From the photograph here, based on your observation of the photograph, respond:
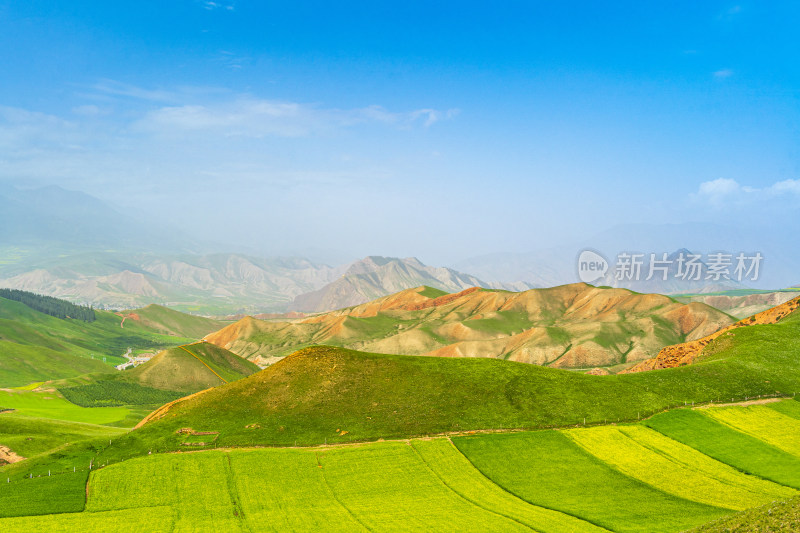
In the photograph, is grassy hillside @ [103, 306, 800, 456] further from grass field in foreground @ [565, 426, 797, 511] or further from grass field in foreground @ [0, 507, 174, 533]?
grass field in foreground @ [0, 507, 174, 533]

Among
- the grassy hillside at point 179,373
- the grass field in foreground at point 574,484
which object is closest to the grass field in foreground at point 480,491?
the grass field in foreground at point 574,484

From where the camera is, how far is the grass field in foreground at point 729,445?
6250cm

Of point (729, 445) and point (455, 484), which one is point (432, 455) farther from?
point (729, 445)

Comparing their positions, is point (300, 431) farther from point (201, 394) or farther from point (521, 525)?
point (521, 525)

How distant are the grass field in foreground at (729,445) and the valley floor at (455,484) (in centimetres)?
22

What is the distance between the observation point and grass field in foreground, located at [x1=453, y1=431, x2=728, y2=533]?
4992 centimetres

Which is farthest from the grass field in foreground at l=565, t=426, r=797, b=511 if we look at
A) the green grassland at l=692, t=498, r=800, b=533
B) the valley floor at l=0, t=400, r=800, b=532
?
the green grassland at l=692, t=498, r=800, b=533

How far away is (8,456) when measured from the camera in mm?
80875

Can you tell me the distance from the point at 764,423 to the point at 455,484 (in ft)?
168

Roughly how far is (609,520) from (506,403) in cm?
3497

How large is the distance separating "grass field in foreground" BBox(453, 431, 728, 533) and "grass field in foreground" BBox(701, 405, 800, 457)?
2603cm

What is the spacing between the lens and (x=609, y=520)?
164 feet

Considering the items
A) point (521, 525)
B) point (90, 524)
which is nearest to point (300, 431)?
point (90, 524)

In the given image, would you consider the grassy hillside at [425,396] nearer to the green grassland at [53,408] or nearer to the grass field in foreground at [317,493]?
the grass field in foreground at [317,493]
